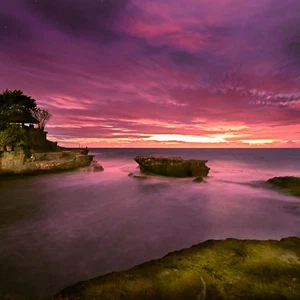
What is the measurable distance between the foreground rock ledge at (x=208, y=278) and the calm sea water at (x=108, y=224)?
99.4 inches

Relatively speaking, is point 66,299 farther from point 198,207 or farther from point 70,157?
point 70,157

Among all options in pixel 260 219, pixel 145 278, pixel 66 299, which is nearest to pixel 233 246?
pixel 145 278

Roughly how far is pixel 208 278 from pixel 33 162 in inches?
1105

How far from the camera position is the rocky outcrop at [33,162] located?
83.0 ft

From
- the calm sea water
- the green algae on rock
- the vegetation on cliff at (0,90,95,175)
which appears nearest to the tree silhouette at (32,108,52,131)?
the vegetation on cliff at (0,90,95,175)

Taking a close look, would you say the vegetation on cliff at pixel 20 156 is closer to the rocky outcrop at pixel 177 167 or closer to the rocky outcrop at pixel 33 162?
the rocky outcrop at pixel 33 162

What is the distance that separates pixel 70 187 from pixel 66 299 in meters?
17.9

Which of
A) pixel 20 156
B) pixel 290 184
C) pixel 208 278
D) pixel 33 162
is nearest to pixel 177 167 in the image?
pixel 290 184

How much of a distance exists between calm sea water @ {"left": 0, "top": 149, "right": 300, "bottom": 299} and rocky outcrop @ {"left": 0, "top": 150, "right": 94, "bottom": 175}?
5.56 m

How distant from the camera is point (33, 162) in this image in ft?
87.8

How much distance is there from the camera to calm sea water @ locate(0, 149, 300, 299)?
675 cm

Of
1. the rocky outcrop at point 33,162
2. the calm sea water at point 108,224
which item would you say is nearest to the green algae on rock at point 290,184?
the calm sea water at point 108,224

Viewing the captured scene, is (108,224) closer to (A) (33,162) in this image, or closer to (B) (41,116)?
(A) (33,162)

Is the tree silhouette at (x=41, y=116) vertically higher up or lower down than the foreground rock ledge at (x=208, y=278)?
higher up
